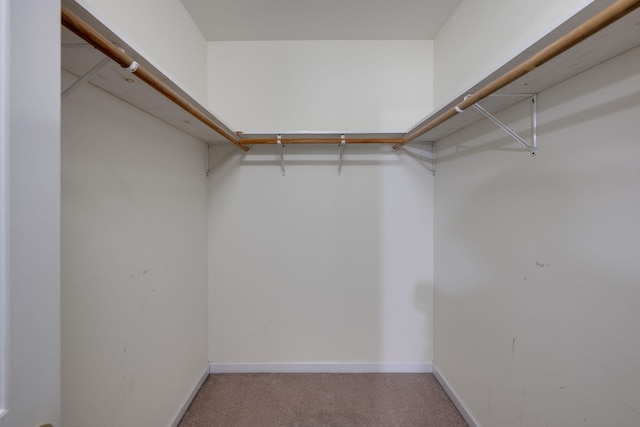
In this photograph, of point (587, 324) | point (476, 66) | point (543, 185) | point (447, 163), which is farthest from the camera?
point (447, 163)

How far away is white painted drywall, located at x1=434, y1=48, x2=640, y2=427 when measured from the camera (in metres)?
0.75

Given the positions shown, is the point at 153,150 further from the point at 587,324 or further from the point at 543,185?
the point at 587,324

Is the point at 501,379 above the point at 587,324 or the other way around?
the other way around

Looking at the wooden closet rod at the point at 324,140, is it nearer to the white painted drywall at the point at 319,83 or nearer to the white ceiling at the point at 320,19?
the white painted drywall at the point at 319,83

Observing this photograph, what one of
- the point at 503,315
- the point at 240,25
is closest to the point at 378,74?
the point at 240,25

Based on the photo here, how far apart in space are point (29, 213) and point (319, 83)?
71.8 inches

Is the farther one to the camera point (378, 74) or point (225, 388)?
point (378, 74)

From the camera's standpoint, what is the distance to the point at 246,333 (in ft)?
6.20

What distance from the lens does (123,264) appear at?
3.47 ft

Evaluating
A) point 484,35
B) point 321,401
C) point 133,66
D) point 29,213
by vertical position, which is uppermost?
point 484,35

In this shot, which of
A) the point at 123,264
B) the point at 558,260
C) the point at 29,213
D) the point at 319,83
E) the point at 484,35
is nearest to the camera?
the point at 29,213

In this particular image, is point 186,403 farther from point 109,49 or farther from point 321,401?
point 109,49

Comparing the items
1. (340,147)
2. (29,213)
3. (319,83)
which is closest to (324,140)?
(340,147)

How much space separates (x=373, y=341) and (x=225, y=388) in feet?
3.76
